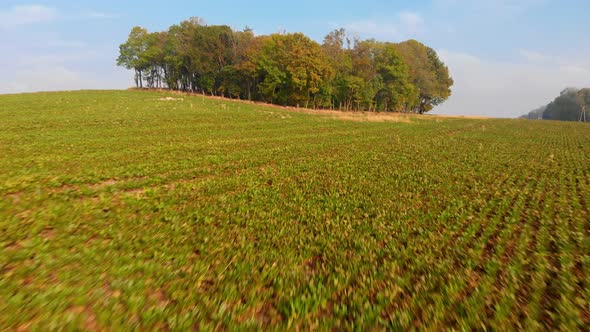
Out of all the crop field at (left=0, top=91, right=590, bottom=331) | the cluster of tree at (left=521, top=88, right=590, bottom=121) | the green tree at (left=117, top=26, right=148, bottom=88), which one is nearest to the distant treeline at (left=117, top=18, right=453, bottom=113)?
the green tree at (left=117, top=26, right=148, bottom=88)

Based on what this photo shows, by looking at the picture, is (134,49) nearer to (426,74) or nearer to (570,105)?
(426,74)

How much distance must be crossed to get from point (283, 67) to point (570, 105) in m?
165

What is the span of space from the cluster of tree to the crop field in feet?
584

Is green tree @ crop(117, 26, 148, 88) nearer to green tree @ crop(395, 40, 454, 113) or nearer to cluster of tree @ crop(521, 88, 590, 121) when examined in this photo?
green tree @ crop(395, 40, 454, 113)

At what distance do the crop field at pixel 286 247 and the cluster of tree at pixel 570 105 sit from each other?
7009 inches

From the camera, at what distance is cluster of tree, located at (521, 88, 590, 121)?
427 feet

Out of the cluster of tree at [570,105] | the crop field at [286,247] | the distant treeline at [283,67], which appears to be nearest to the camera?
the crop field at [286,247]

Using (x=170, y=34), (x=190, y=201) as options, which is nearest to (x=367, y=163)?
(x=190, y=201)

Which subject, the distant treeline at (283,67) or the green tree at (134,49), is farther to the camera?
the green tree at (134,49)

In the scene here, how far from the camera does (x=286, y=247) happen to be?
6266 millimetres

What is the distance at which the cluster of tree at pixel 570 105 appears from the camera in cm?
13010

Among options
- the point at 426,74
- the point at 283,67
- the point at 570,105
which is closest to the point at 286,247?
the point at 283,67

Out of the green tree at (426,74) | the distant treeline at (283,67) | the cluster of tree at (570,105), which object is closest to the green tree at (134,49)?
the distant treeline at (283,67)

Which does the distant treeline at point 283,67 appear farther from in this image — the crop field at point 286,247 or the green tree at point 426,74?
the crop field at point 286,247
